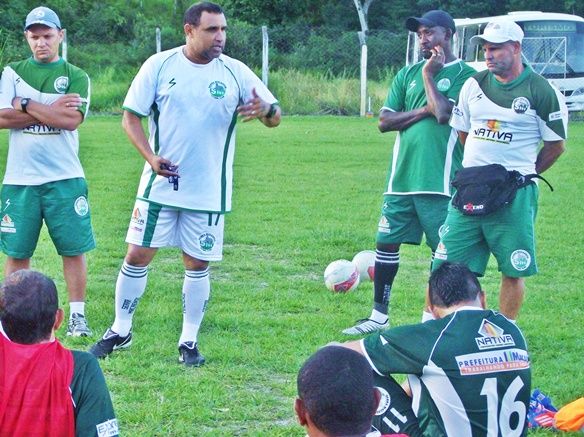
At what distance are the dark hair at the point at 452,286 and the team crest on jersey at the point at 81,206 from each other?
11.0 ft

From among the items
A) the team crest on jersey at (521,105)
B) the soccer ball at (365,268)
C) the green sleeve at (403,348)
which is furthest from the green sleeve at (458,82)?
the green sleeve at (403,348)

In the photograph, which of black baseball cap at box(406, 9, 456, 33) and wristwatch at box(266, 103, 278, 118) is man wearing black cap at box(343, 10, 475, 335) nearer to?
black baseball cap at box(406, 9, 456, 33)

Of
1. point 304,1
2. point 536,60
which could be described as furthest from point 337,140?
point 304,1

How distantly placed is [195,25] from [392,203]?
6.62 ft

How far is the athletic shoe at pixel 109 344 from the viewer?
281 inches

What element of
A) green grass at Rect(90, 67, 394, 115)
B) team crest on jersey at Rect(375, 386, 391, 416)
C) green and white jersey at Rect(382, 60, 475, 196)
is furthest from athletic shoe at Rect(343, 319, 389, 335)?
green grass at Rect(90, 67, 394, 115)

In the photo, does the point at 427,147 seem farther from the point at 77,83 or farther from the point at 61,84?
the point at 61,84

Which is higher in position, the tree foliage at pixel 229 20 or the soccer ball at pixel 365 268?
the tree foliage at pixel 229 20

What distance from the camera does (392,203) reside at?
7.95 meters

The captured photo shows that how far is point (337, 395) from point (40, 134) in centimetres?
479

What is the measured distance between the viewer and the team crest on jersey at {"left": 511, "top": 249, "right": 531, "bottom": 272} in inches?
270

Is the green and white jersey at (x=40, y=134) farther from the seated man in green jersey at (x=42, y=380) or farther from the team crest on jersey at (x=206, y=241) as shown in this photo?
the seated man in green jersey at (x=42, y=380)

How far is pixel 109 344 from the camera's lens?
7219 mm

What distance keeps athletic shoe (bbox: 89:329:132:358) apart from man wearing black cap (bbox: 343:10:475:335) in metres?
1.61
